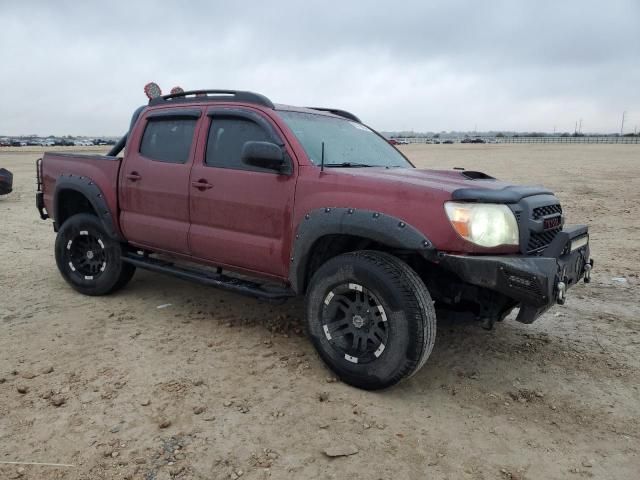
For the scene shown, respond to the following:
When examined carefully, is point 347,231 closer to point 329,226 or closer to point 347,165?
point 329,226

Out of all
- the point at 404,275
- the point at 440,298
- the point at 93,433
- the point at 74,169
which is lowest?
the point at 93,433

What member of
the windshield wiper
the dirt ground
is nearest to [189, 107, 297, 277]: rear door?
the windshield wiper

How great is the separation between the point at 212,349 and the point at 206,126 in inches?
72.2

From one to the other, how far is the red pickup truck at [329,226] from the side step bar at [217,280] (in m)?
0.02

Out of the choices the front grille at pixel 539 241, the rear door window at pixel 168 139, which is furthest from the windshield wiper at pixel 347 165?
the front grille at pixel 539 241

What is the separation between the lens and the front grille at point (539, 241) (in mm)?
3363

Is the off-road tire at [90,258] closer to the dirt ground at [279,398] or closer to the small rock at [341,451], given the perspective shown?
the dirt ground at [279,398]

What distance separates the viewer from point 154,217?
473 centimetres

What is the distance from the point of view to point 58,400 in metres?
3.26

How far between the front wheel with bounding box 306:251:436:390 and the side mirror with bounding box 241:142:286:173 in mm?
800

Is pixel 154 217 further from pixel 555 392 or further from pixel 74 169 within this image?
pixel 555 392

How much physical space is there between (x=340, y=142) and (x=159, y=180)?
5.31 ft

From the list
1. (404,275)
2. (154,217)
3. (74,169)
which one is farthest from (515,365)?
(74,169)

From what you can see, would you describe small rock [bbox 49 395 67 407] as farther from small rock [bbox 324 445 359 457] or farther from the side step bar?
small rock [bbox 324 445 359 457]
